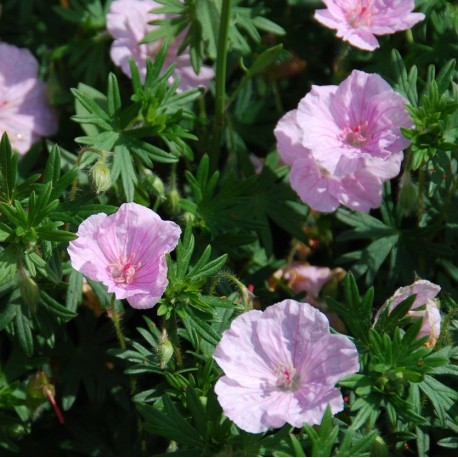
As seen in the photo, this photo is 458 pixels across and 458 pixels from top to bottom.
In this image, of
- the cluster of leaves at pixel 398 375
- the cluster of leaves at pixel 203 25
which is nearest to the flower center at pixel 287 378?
the cluster of leaves at pixel 398 375

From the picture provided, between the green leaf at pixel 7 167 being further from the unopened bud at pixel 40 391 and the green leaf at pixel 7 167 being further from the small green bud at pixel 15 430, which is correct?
the small green bud at pixel 15 430

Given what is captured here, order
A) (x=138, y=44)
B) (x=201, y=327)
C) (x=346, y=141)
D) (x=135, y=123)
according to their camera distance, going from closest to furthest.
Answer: (x=201, y=327), (x=346, y=141), (x=135, y=123), (x=138, y=44)

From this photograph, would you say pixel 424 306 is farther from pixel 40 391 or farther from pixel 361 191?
pixel 40 391

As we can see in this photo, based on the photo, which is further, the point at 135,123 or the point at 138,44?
the point at 138,44

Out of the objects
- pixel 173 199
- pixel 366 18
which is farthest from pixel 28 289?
pixel 366 18

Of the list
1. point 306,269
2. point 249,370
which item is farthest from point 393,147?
point 249,370

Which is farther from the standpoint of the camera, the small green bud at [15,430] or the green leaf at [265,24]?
the green leaf at [265,24]

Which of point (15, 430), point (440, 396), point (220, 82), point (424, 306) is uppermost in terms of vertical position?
point (220, 82)
